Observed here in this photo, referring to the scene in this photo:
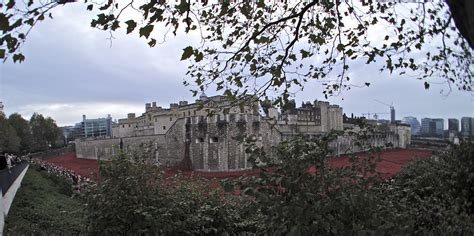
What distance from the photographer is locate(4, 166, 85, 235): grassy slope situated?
8477 millimetres

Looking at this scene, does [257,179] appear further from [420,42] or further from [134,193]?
[420,42]

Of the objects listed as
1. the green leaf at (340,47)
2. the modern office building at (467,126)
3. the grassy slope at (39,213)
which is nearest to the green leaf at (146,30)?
the green leaf at (340,47)

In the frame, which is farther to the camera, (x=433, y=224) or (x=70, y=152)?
(x=70, y=152)

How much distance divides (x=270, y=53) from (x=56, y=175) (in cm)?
2067

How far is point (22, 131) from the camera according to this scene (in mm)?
56312

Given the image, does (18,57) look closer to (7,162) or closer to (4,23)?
(4,23)

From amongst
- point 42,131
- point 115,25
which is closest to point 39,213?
point 115,25

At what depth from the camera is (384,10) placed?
5918mm

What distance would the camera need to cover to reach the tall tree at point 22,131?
5506cm

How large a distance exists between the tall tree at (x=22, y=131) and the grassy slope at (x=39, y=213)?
39.8 m

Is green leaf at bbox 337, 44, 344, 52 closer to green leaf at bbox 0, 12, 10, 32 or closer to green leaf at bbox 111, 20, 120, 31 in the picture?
green leaf at bbox 111, 20, 120, 31

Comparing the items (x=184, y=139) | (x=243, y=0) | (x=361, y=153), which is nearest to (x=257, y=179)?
(x=361, y=153)

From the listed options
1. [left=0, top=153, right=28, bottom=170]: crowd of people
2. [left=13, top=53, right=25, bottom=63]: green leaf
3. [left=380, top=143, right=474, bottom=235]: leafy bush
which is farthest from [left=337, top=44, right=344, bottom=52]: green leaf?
[left=0, top=153, right=28, bottom=170]: crowd of people

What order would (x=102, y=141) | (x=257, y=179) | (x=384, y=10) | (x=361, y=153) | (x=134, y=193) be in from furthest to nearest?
(x=102, y=141) → (x=384, y=10) → (x=134, y=193) → (x=361, y=153) → (x=257, y=179)
